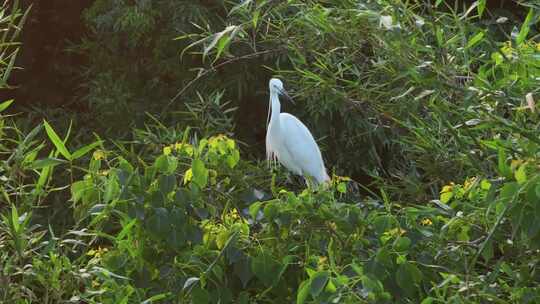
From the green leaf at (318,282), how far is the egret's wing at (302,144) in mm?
3306

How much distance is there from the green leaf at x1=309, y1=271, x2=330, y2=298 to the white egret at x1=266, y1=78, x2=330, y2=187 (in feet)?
10.5

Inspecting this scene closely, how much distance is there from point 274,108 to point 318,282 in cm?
315

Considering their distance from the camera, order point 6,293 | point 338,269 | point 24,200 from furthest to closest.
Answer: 1. point 338,269
2. point 24,200
3. point 6,293

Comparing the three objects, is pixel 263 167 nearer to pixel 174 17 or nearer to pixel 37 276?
pixel 174 17

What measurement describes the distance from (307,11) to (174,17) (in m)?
2.52

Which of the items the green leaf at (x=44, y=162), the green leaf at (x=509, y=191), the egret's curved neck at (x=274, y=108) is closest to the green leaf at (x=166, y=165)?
the green leaf at (x=44, y=162)

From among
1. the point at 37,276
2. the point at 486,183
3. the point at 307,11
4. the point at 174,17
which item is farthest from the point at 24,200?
the point at 174,17

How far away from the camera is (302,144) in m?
5.39

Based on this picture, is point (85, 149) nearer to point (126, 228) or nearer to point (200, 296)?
point (126, 228)

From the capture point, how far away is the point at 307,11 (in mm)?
2867

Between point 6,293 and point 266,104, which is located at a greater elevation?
point 6,293

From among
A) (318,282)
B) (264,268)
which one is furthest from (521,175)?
(264,268)

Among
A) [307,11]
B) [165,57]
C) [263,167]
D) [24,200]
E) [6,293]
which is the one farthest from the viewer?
[165,57]

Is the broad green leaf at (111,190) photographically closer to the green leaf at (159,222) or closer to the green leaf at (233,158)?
the green leaf at (159,222)
